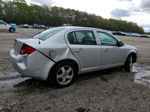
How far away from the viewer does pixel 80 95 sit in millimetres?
3830

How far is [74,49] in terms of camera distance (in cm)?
421

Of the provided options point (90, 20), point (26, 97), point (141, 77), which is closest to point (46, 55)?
point (26, 97)

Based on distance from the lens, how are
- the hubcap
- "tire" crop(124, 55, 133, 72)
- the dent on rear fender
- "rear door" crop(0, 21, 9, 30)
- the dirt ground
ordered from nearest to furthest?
1. the dirt ground
2. the dent on rear fender
3. the hubcap
4. "tire" crop(124, 55, 133, 72)
5. "rear door" crop(0, 21, 9, 30)

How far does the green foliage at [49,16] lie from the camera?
80.2 metres

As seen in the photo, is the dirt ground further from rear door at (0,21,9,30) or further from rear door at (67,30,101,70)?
rear door at (0,21,9,30)

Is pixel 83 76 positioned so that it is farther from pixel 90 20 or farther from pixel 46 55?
pixel 90 20

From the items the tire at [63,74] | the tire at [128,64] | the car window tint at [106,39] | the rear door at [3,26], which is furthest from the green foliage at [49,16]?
the tire at [63,74]

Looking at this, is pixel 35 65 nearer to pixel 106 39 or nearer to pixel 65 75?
pixel 65 75

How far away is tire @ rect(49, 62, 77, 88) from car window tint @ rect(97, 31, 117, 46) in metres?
1.34

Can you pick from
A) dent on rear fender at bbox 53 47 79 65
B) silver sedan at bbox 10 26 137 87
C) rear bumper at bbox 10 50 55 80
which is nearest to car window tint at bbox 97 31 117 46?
silver sedan at bbox 10 26 137 87

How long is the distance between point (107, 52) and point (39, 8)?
92.8m

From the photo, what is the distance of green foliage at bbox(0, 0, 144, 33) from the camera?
8019cm

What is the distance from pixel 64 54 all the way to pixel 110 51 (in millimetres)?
1746

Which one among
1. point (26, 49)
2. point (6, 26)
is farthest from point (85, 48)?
point (6, 26)
